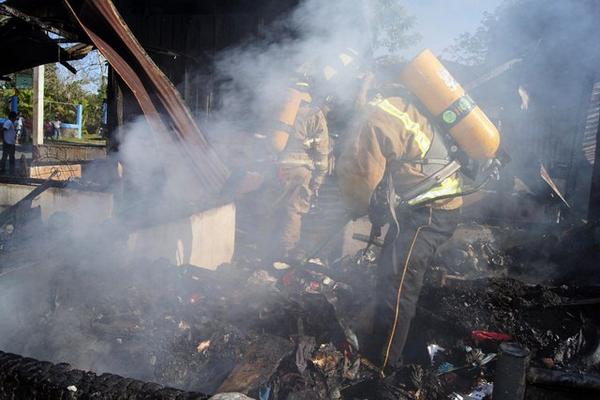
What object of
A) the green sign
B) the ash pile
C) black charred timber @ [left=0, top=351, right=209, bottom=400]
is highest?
the green sign

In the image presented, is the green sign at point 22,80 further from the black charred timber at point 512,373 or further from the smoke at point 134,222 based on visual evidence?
the black charred timber at point 512,373

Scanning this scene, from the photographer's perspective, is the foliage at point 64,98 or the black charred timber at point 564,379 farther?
the foliage at point 64,98

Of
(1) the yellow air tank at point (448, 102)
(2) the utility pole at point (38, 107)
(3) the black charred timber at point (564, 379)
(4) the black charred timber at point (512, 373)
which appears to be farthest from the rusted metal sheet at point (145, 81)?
(2) the utility pole at point (38, 107)

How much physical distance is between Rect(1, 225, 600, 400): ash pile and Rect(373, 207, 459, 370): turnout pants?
26cm

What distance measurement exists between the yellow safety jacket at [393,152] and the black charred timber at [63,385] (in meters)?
2.23

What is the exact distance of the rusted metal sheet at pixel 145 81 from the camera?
330 cm

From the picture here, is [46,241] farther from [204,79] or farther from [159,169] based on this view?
[204,79]

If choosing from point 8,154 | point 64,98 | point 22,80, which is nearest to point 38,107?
point 8,154

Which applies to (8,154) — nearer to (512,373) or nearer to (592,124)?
(512,373)

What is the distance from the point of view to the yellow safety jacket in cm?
345

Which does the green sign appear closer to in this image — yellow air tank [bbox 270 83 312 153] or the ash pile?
yellow air tank [bbox 270 83 312 153]

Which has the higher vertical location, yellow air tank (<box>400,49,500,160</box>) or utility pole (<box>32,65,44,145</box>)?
utility pole (<box>32,65,44,145</box>)

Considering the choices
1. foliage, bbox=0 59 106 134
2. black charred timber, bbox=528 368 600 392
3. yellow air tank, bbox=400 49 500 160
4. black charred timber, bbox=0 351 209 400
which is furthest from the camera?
foliage, bbox=0 59 106 134

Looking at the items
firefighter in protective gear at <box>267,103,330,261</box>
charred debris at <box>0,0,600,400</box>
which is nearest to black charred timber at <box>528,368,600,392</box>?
charred debris at <box>0,0,600,400</box>
